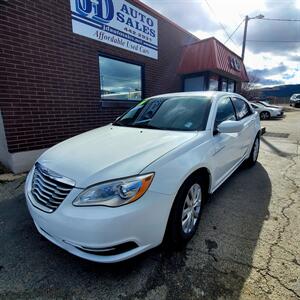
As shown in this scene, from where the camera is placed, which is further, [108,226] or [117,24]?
[117,24]

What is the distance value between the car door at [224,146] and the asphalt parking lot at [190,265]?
0.57 m

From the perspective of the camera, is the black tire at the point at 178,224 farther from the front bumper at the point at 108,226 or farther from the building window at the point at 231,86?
the building window at the point at 231,86

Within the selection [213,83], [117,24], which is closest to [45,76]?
[117,24]

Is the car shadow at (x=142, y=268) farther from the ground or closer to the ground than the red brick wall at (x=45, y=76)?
closer to the ground

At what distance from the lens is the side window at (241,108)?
3923 millimetres

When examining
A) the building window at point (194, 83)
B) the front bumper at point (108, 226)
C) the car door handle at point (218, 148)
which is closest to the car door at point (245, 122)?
the car door handle at point (218, 148)

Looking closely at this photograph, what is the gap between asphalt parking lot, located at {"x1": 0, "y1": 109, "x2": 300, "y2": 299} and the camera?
1.79 m

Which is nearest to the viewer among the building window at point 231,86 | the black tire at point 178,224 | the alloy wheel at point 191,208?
the black tire at point 178,224

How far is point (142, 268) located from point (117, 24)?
628cm

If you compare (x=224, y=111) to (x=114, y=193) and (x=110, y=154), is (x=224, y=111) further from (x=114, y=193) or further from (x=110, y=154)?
(x=114, y=193)

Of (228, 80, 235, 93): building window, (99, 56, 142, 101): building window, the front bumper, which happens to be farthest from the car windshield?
(228, 80, 235, 93): building window

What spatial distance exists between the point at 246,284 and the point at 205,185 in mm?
1075

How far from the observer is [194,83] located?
33.1ft

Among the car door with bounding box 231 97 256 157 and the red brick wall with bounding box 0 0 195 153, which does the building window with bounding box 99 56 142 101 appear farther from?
the car door with bounding box 231 97 256 157
